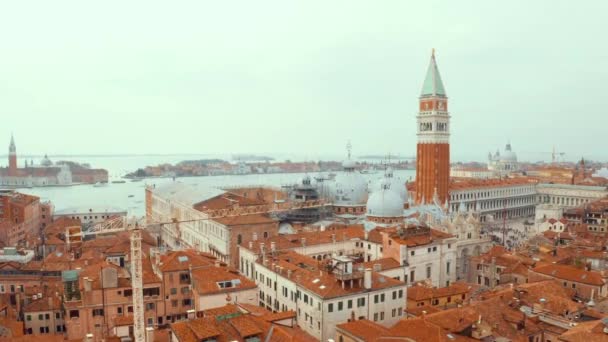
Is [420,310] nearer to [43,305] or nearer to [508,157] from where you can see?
[43,305]

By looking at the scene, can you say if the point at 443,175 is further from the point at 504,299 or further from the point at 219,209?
the point at 504,299

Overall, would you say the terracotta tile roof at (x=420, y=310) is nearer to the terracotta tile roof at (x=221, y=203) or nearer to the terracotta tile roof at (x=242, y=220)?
the terracotta tile roof at (x=242, y=220)

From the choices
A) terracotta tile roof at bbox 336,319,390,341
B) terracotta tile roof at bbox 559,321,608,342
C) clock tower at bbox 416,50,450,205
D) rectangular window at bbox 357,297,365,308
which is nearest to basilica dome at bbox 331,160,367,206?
clock tower at bbox 416,50,450,205

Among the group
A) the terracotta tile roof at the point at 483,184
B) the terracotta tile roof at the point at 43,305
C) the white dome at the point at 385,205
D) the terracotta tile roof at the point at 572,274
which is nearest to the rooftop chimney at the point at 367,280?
the terracotta tile roof at the point at 572,274

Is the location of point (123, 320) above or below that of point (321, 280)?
below

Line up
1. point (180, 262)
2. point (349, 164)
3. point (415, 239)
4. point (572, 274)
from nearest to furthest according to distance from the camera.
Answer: point (180, 262), point (572, 274), point (415, 239), point (349, 164)

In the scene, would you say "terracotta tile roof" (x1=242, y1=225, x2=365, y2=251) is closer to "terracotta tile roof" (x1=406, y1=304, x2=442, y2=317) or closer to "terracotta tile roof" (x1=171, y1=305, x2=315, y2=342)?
"terracotta tile roof" (x1=406, y1=304, x2=442, y2=317)

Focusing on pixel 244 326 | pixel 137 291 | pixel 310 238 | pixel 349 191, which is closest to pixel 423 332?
pixel 244 326
